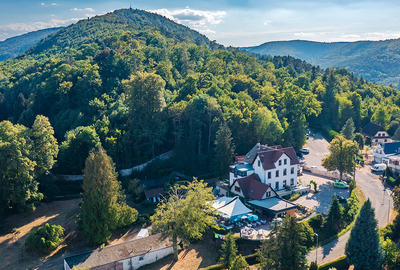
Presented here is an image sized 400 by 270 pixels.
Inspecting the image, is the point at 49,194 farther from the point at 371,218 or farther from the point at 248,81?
the point at 248,81

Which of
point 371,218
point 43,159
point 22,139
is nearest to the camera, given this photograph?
point 371,218

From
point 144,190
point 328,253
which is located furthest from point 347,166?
point 144,190

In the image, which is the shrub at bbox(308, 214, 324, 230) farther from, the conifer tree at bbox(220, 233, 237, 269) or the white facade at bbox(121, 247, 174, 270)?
the white facade at bbox(121, 247, 174, 270)

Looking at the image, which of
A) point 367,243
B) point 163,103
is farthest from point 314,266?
point 163,103

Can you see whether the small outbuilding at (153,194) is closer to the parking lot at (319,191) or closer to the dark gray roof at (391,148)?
the parking lot at (319,191)

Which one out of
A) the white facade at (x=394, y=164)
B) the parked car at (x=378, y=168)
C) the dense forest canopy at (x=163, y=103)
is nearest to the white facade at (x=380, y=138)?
the dense forest canopy at (x=163, y=103)
